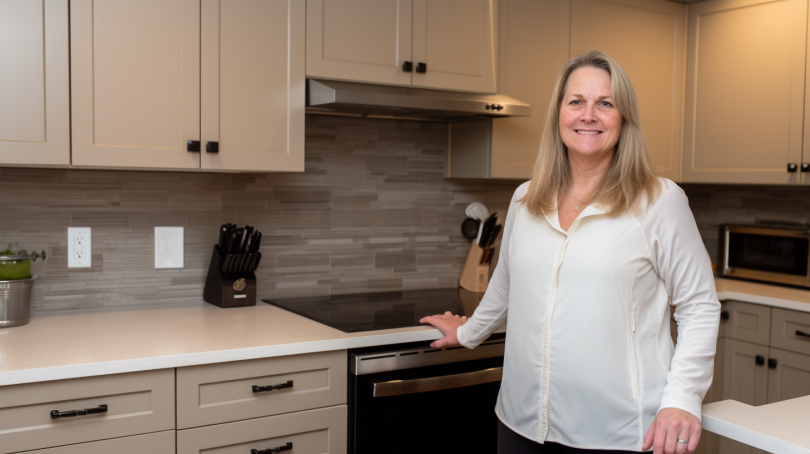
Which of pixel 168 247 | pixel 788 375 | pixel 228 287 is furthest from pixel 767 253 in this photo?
pixel 168 247

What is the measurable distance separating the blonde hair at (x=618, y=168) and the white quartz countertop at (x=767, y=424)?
443 mm

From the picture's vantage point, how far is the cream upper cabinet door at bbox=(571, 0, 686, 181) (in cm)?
304

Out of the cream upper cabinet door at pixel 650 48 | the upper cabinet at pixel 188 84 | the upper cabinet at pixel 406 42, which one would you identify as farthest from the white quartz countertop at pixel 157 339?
the cream upper cabinet door at pixel 650 48

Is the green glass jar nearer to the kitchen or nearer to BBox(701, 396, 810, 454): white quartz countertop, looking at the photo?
the kitchen

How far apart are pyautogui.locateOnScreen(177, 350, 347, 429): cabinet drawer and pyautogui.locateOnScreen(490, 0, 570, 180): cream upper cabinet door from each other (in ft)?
3.85

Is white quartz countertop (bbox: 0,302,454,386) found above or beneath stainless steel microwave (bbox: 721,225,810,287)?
beneath

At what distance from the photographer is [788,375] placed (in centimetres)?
281

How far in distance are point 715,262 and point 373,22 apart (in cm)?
228

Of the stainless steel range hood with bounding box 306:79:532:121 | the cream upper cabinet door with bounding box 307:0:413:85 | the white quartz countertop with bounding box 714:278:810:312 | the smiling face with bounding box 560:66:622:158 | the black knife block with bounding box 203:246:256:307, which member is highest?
the cream upper cabinet door with bounding box 307:0:413:85

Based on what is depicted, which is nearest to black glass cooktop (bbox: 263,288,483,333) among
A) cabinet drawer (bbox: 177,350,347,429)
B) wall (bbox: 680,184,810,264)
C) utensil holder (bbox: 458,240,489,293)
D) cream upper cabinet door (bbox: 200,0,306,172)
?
utensil holder (bbox: 458,240,489,293)

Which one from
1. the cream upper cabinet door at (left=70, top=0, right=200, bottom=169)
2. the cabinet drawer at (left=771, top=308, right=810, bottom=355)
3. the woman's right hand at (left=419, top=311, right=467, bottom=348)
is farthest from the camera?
the cabinet drawer at (left=771, top=308, right=810, bottom=355)

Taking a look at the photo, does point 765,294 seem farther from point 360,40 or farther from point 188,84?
point 188,84

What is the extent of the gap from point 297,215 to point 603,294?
5.00ft

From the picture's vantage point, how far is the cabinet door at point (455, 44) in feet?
8.30
